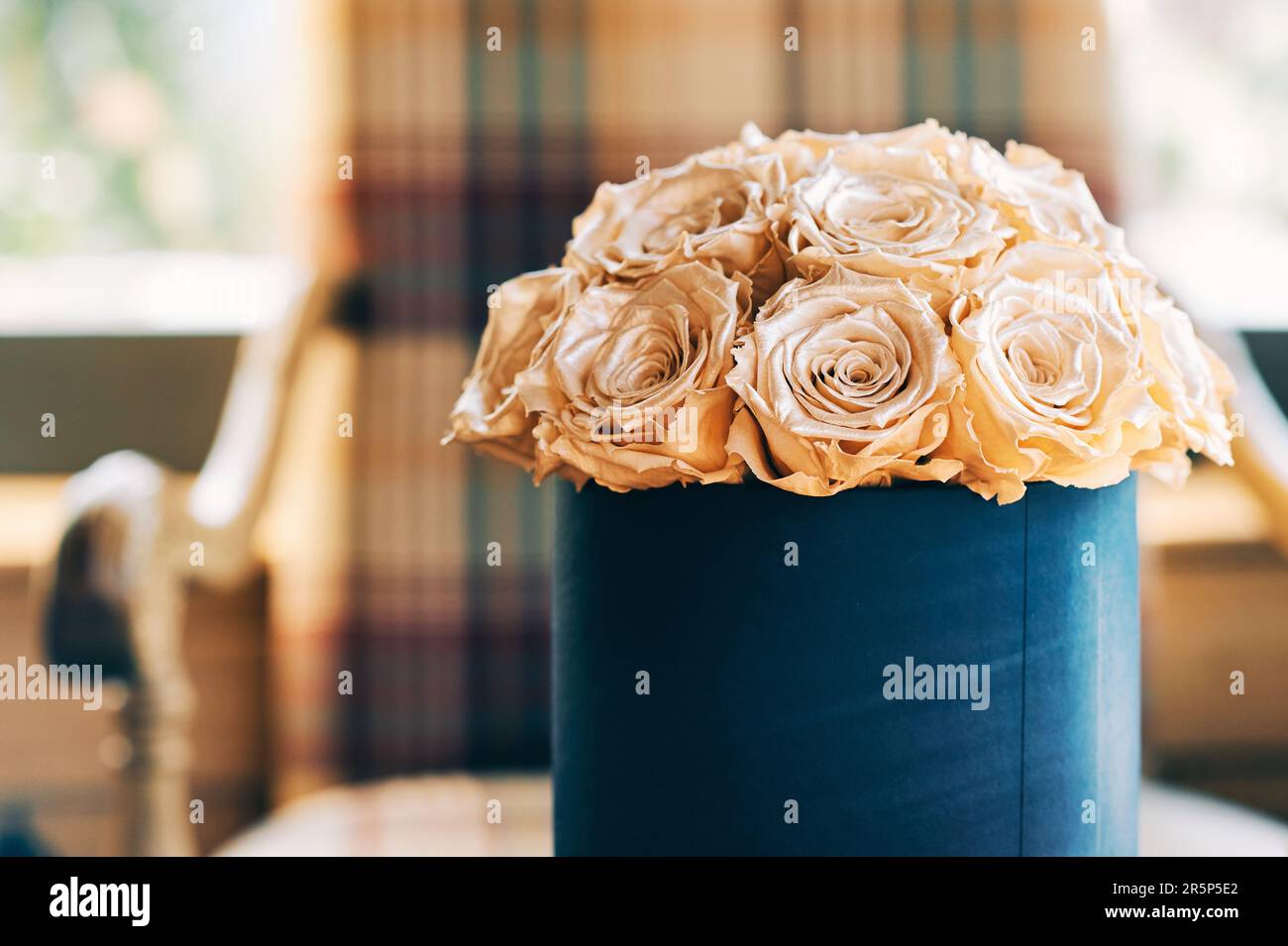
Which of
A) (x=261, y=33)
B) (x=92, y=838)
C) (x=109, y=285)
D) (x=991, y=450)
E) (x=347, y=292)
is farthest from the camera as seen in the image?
(x=109, y=285)

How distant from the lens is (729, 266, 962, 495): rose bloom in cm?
40

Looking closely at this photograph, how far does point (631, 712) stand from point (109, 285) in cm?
180

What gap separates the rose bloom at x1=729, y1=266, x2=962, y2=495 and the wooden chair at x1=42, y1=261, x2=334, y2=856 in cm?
46

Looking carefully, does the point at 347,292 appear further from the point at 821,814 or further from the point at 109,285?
the point at 821,814

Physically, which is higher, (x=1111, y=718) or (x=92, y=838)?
(x=1111, y=718)

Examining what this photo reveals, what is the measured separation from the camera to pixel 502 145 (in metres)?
1.34

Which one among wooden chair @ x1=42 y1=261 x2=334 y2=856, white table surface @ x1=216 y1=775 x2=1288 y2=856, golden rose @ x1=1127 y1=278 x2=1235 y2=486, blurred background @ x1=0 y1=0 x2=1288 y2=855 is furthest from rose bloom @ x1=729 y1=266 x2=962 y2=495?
blurred background @ x1=0 y1=0 x2=1288 y2=855

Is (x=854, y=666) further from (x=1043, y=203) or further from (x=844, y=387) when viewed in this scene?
(x=1043, y=203)

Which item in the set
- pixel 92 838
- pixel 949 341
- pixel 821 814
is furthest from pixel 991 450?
pixel 92 838

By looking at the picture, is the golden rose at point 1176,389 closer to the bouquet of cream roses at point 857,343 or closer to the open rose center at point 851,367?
the bouquet of cream roses at point 857,343

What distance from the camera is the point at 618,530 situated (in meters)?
0.44

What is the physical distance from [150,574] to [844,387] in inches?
20.7

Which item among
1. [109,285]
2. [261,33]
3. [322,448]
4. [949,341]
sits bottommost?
[322,448]

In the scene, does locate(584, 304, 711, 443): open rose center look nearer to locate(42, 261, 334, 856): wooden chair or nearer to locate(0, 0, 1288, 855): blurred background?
locate(42, 261, 334, 856): wooden chair
